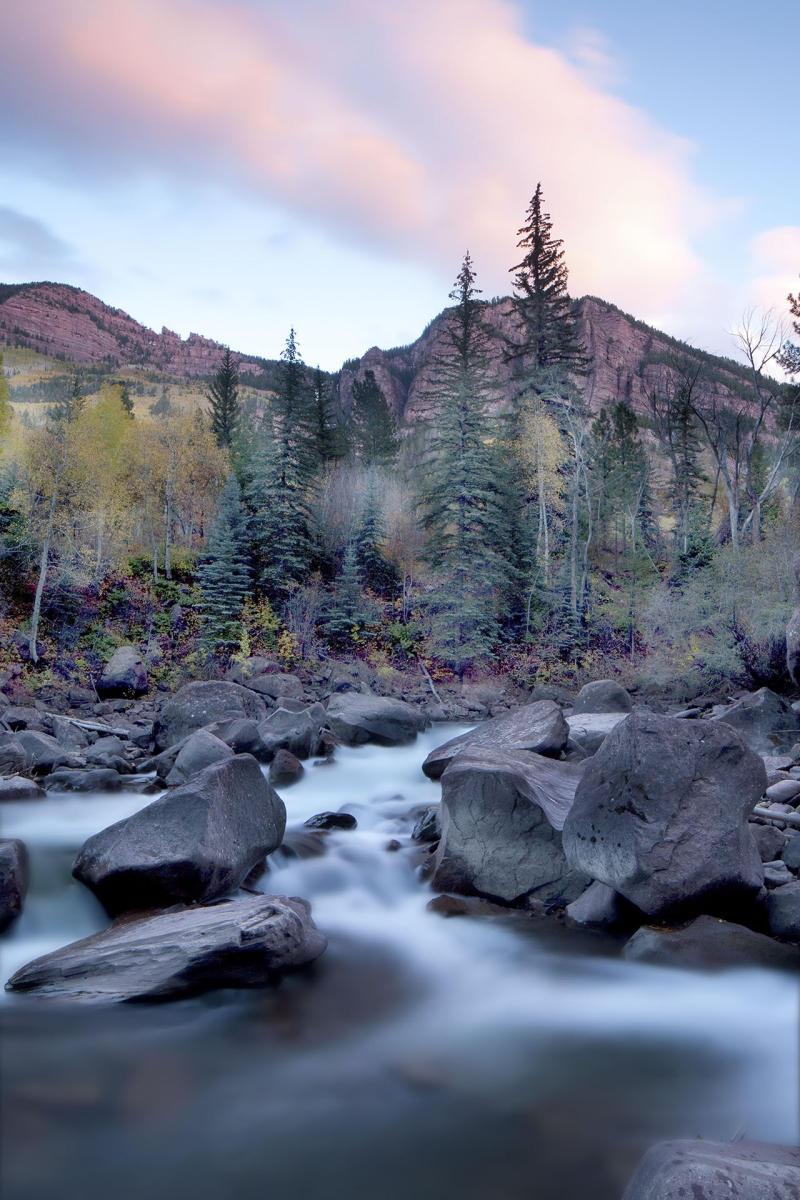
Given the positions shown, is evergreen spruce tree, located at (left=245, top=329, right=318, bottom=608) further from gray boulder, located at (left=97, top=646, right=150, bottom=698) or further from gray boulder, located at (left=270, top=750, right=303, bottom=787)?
gray boulder, located at (left=270, top=750, right=303, bottom=787)

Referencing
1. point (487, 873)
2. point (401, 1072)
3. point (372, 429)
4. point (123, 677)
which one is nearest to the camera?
point (401, 1072)

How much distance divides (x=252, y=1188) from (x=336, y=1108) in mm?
903

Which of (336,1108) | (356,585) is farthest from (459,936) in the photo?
(356,585)

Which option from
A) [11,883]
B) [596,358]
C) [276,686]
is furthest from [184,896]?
[596,358]

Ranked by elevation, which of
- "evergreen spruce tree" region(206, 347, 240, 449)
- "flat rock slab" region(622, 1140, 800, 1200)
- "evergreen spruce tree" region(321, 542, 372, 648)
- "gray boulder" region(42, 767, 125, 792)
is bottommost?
"gray boulder" region(42, 767, 125, 792)

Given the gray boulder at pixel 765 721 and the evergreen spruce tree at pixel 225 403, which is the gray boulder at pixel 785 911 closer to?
the gray boulder at pixel 765 721

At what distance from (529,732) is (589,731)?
1.74 metres

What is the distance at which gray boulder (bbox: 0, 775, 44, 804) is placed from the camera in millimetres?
11859

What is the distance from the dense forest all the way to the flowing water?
45.1ft

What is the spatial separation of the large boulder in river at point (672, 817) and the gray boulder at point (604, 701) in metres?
10.6

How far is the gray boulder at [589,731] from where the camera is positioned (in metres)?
12.0

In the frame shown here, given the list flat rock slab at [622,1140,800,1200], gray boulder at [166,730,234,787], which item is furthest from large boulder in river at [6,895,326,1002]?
gray boulder at [166,730,234,787]

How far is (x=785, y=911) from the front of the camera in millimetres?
6699

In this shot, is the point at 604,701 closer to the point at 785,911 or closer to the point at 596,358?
the point at 785,911
